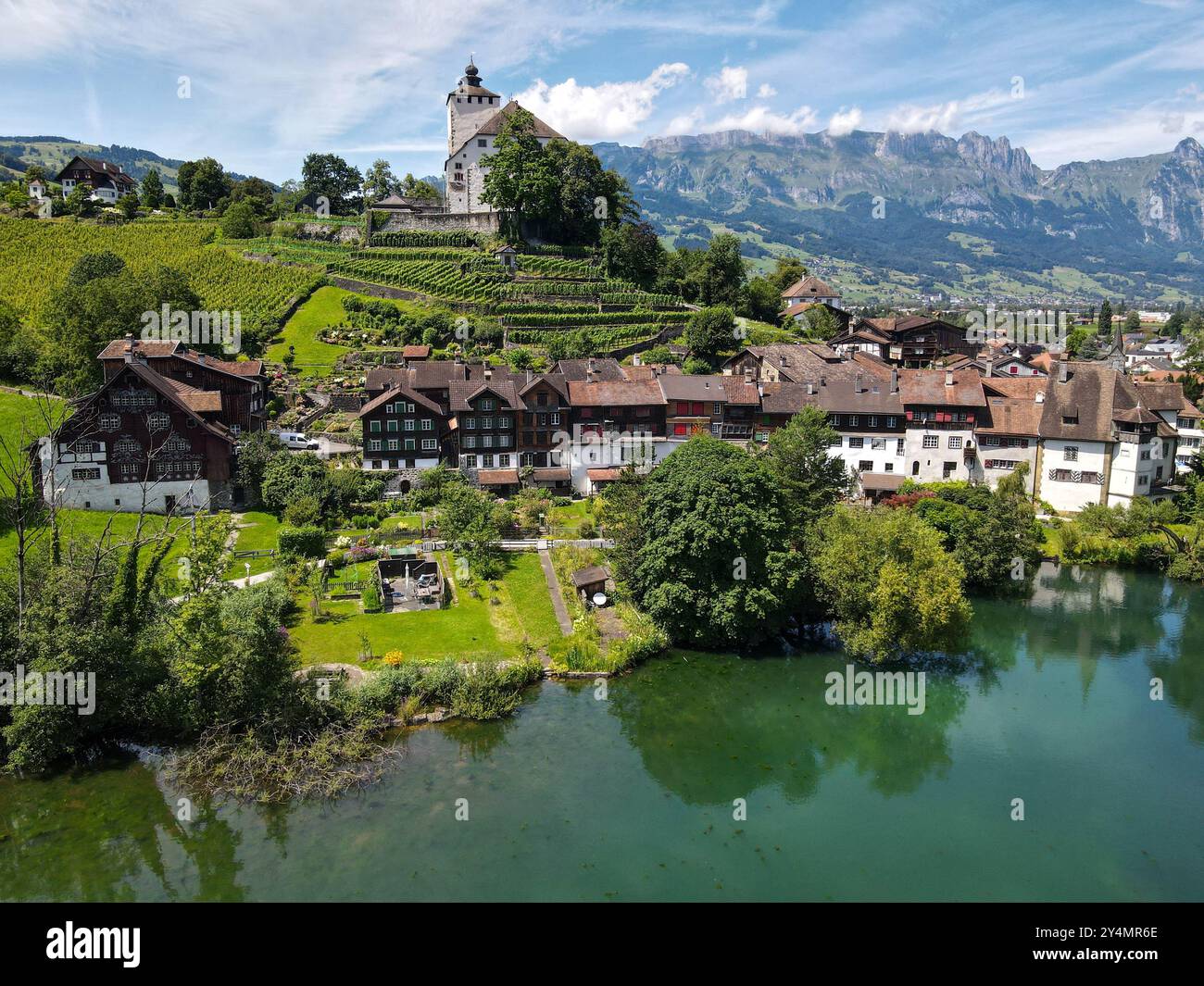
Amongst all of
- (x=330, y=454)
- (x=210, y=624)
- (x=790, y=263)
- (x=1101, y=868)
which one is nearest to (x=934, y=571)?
(x=1101, y=868)

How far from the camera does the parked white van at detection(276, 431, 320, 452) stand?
56719mm

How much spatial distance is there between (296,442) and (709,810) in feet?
133

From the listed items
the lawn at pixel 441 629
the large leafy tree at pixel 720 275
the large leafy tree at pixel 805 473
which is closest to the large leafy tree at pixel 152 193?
the large leafy tree at pixel 720 275

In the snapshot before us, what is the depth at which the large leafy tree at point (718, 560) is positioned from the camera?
123ft

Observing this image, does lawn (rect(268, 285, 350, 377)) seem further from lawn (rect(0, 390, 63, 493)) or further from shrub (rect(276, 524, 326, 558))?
shrub (rect(276, 524, 326, 558))

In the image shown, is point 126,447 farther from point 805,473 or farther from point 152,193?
point 152,193

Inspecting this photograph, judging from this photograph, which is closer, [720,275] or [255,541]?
[255,541]

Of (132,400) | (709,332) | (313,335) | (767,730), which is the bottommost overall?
(767,730)

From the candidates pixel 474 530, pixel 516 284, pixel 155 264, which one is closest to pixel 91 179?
pixel 155 264

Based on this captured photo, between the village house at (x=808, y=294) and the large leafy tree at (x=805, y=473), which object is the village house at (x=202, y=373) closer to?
the large leafy tree at (x=805, y=473)

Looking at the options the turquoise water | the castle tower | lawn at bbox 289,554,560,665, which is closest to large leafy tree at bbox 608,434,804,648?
the turquoise water

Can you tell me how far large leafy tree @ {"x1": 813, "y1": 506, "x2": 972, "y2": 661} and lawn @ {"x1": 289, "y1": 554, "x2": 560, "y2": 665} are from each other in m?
13.1

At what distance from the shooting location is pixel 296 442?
57281mm

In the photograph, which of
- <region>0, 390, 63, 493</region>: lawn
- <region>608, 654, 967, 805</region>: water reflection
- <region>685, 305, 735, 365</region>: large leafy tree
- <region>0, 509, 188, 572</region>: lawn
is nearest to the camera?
<region>608, 654, 967, 805</region>: water reflection
